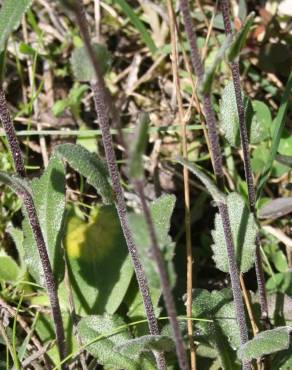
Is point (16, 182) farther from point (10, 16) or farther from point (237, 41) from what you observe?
point (237, 41)

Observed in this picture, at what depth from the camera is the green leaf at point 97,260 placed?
71.8 inches

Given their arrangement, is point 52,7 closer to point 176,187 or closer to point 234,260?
point 176,187

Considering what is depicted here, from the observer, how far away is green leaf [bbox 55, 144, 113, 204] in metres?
1.35

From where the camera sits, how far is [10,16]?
4.17 ft

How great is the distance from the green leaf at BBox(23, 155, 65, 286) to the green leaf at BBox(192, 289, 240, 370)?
36 centimetres

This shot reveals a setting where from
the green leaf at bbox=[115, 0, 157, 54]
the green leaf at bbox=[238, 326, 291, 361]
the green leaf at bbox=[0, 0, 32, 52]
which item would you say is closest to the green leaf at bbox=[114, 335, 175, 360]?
the green leaf at bbox=[238, 326, 291, 361]

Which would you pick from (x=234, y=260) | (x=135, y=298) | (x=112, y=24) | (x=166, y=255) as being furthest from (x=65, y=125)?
(x=166, y=255)

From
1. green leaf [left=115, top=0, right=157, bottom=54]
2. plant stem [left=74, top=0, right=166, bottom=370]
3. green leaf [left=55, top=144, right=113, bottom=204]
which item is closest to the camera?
plant stem [left=74, top=0, right=166, bottom=370]

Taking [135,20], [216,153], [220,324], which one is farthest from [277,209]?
[135,20]

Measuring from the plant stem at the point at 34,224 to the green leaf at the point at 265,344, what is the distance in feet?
1.48

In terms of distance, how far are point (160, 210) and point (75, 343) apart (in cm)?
49

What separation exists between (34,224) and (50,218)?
0.59 feet

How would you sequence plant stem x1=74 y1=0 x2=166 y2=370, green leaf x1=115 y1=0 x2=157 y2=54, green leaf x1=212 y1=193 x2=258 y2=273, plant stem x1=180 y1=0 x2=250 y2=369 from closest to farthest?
1. plant stem x1=180 y1=0 x2=250 y2=369
2. plant stem x1=74 y1=0 x2=166 y2=370
3. green leaf x1=212 y1=193 x2=258 y2=273
4. green leaf x1=115 y1=0 x2=157 y2=54

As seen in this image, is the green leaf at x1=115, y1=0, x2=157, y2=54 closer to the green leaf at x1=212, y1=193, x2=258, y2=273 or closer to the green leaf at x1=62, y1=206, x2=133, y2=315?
the green leaf at x1=62, y1=206, x2=133, y2=315
